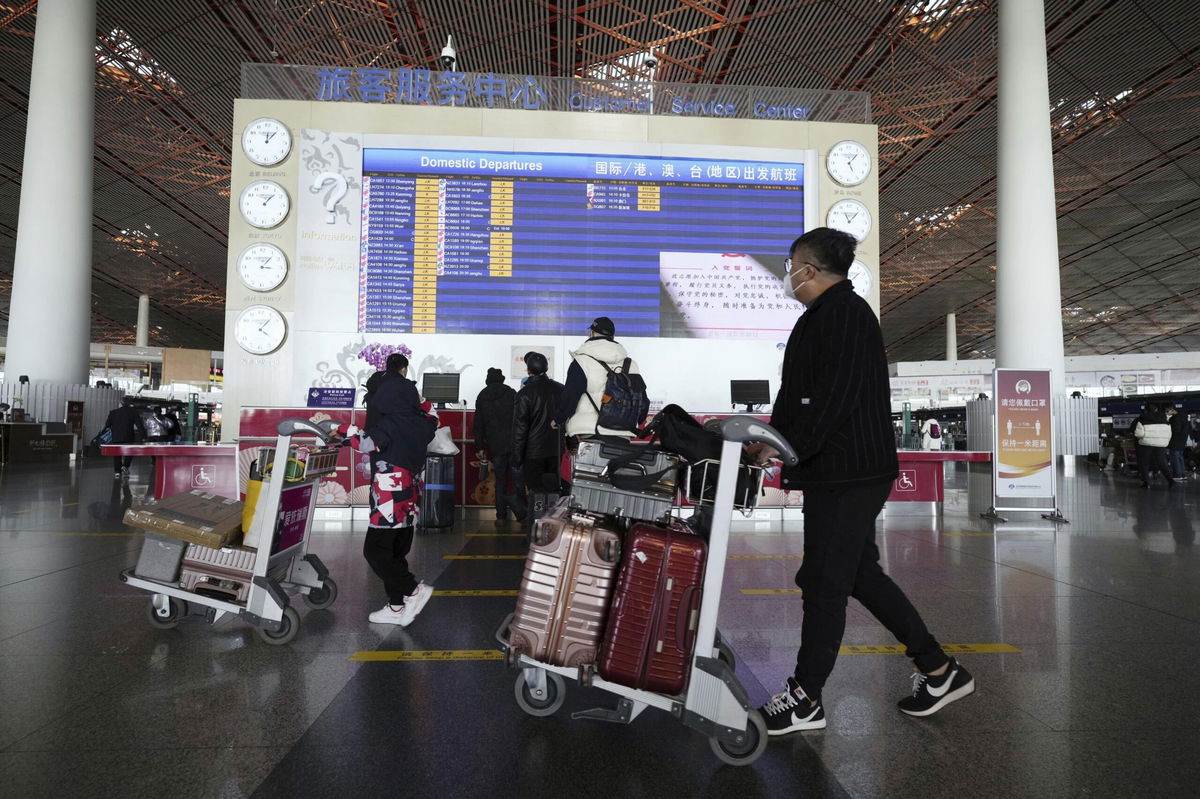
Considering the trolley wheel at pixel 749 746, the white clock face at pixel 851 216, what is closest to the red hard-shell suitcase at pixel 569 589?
the trolley wheel at pixel 749 746

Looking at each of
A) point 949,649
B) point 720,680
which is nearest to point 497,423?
point 949,649

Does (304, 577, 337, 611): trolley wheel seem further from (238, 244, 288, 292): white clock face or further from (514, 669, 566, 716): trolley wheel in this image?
(238, 244, 288, 292): white clock face

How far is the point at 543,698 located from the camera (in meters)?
2.43

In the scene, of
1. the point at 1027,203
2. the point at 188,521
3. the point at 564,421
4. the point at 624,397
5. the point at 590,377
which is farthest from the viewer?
the point at 1027,203

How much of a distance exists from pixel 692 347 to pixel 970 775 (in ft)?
23.0

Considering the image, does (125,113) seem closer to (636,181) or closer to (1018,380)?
(636,181)

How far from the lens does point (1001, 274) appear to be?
1144 cm

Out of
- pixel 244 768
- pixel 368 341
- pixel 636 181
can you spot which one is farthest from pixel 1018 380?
pixel 244 768

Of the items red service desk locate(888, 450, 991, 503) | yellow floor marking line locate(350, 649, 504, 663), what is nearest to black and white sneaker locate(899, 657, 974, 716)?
yellow floor marking line locate(350, 649, 504, 663)

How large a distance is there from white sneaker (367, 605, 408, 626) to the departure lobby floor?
7 centimetres

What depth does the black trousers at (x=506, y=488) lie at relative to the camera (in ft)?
23.0

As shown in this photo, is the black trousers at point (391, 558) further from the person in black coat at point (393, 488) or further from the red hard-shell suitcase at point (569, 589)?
the red hard-shell suitcase at point (569, 589)

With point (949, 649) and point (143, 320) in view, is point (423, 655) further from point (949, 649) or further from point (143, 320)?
point (143, 320)

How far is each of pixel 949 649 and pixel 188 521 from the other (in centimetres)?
379
